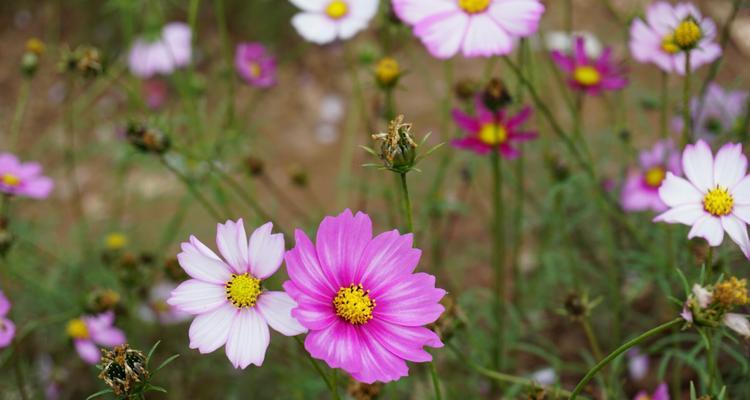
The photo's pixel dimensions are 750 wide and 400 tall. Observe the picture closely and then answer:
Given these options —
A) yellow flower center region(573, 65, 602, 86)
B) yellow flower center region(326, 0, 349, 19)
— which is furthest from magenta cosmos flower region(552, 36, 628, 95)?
yellow flower center region(326, 0, 349, 19)

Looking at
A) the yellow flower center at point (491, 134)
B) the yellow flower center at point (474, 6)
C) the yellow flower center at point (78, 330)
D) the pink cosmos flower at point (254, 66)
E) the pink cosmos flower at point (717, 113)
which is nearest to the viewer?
the yellow flower center at point (474, 6)

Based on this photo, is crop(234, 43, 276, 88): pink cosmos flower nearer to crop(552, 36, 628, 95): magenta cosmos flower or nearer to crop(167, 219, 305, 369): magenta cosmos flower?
crop(552, 36, 628, 95): magenta cosmos flower

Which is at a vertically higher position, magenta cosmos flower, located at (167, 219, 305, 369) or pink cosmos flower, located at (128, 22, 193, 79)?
pink cosmos flower, located at (128, 22, 193, 79)

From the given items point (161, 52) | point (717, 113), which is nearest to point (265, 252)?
point (717, 113)

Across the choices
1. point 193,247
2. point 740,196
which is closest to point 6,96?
point 193,247

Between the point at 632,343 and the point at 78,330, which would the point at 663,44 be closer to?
the point at 632,343

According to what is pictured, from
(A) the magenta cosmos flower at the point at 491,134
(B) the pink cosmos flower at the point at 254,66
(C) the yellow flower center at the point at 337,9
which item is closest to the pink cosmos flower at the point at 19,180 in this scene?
(B) the pink cosmos flower at the point at 254,66

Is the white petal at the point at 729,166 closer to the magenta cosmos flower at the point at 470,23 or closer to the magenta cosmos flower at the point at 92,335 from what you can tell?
the magenta cosmos flower at the point at 470,23
